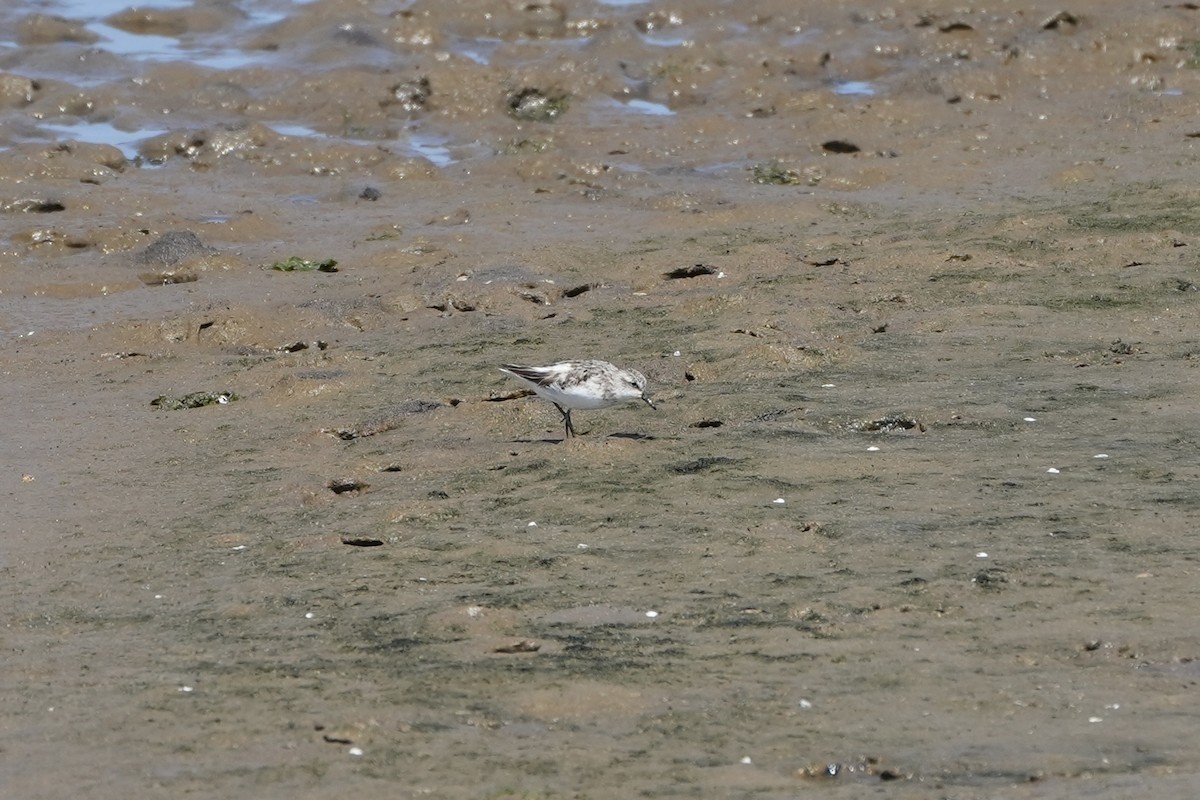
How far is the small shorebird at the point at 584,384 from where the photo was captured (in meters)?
10.5

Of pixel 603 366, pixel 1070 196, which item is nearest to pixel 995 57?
pixel 1070 196

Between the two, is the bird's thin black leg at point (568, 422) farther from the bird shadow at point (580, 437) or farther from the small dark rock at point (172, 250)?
the small dark rock at point (172, 250)

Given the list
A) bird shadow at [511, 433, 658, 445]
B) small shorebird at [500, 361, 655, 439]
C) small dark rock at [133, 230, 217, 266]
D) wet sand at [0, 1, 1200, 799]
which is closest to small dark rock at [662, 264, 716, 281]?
wet sand at [0, 1, 1200, 799]

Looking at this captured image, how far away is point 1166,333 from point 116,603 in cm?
714

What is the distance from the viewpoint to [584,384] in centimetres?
1050

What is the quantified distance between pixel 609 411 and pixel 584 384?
1.26 meters

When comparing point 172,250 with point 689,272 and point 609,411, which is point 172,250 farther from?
point 609,411

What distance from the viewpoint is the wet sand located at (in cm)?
705

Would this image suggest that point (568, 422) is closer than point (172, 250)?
Yes

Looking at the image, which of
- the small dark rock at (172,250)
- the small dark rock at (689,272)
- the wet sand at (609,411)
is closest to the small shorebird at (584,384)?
the wet sand at (609,411)

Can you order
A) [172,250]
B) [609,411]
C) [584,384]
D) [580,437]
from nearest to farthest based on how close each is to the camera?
[584,384] < [580,437] < [609,411] < [172,250]

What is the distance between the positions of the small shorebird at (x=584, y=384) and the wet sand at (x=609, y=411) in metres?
0.31

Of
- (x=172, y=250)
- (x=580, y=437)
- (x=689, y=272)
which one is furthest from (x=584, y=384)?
(x=172, y=250)

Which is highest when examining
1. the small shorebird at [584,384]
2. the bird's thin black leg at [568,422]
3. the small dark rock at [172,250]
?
the small shorebird at [584,384]
